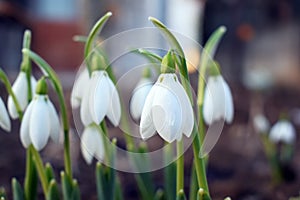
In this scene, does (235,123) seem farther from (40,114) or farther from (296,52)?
(40,114)

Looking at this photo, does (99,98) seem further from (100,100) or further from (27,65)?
(27,65)

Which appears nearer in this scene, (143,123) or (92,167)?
(143,123)

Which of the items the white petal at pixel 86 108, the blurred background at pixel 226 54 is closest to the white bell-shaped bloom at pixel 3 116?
the white petal at pixel 86 108

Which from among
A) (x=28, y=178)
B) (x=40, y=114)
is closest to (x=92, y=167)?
(x=28, y=178)

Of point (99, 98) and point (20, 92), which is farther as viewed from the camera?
point (20, 92)

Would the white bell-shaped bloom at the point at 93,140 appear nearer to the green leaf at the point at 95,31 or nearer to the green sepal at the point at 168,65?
the green leaf at the point at 95,31

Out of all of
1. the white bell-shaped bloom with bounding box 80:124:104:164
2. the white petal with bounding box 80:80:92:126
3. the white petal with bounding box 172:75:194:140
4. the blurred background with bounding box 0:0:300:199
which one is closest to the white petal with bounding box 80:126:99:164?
the white bell-shaped bloom with bounding box 80:124:104:164

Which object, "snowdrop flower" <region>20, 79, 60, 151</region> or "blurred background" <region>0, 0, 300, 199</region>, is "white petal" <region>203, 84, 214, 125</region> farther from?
"blurred background" <region>0, 0, 300, 199</region>

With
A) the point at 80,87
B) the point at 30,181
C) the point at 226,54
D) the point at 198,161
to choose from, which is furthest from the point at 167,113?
the point at 226,54
